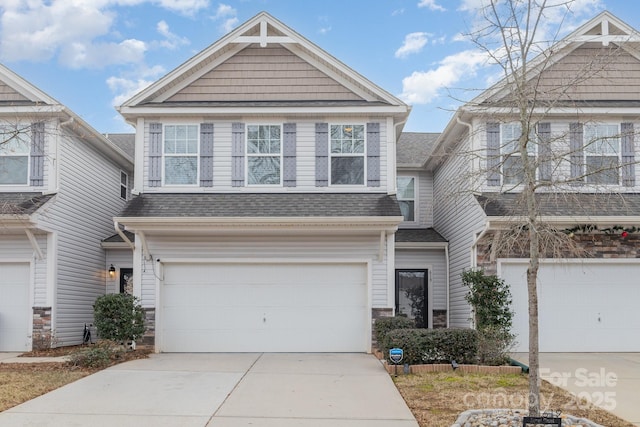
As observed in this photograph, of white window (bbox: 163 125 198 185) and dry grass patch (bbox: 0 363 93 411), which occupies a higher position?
white window (bbox: 163 125 198 185)

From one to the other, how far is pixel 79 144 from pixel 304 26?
6320mm

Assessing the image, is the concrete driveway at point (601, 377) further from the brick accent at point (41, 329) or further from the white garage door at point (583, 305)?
the brick accent at point (41, 329)

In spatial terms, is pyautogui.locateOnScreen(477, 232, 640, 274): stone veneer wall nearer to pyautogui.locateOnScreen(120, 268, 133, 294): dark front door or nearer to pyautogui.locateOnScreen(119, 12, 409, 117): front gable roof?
pyautogui.locateOnScreen(119, 12, 409, 117): front gable roof

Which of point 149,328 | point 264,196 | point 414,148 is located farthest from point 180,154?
point 414,148

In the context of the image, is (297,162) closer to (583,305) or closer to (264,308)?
(264,308)

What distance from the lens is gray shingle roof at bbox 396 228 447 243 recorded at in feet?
51.6

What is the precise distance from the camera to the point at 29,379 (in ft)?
30.9

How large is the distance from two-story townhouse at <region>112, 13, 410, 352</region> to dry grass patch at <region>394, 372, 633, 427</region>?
3881 mm

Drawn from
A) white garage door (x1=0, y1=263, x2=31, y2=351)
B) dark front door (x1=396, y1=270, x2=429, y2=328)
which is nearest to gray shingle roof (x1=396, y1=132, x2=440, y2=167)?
dark front door (x1=396, y1=270, x2=429, y2=328)

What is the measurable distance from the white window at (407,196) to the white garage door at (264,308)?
4.26 metres

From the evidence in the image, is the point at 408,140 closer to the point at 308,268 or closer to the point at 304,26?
the point at 304,26

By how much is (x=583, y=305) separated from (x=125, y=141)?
47.4 feet

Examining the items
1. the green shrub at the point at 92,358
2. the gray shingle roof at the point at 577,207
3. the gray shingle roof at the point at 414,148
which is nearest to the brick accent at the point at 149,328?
the green shrub at the point at 92,358

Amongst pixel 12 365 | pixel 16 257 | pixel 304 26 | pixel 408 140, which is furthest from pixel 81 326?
pixel 408 140
